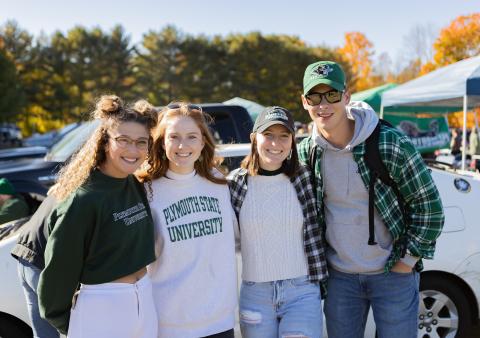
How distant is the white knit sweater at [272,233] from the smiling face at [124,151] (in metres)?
0.61

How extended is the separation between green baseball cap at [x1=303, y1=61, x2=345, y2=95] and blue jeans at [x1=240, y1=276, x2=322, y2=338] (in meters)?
0.98

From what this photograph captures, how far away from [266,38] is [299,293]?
37704mm

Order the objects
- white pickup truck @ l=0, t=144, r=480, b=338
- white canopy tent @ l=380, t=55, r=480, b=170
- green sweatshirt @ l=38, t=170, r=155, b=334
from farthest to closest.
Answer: white canopy tent @ l=380, t=55, r=480, b=170 → white pickup truck @ l=0, t=144, r=480, b=338 → green sweatshirt @ l=38, t=170, r=155, b=334

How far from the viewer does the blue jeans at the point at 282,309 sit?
2.21 meters

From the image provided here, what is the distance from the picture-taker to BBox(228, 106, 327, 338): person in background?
7.38ft

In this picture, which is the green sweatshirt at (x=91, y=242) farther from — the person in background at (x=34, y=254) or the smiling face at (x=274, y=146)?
the smiling face at (x=274, y=146)

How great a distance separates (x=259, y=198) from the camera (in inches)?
91.7

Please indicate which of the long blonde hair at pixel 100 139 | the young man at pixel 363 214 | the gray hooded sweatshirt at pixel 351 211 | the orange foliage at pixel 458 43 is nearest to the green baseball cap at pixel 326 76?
the young man at pixel 363 214

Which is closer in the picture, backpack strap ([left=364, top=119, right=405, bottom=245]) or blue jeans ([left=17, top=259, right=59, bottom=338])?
backpack strap ([left=364, top=119, right=405, bottom=245])

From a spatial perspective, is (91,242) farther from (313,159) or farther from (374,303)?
(374,303)

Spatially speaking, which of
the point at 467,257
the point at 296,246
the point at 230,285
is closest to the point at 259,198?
the point at 296,246

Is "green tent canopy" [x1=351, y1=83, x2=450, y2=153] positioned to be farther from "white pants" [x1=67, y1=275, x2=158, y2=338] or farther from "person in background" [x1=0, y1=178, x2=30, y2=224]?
"white pants" [x1=67, y1=275, x2=158, y2=338]

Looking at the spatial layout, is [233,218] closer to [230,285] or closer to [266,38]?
[230,285]

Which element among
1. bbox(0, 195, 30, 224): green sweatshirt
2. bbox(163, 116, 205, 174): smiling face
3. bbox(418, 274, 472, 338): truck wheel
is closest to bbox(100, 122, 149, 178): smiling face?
bbox(163, 116, 205, 174): smiling face
